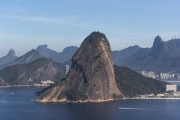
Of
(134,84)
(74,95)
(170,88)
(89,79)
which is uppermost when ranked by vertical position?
(89,79)

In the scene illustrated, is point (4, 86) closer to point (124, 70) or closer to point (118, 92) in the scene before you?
point (124, 70)

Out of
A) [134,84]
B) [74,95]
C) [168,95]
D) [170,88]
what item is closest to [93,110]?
[74,95]

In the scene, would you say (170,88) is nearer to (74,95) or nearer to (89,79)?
(89,79)

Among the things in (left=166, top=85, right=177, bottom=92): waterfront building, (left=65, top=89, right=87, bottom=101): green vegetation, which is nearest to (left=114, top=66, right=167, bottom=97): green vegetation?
(left=166, top=85, right=177, bottom=92): waterfront building

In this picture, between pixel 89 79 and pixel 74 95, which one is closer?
pixel 74 95

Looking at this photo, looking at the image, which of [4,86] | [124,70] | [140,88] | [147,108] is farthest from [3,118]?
[4,86]

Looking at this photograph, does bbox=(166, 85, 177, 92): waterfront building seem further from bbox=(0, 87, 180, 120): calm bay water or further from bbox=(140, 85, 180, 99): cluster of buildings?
bbox=(0, 87, 180, 120): calm bay water

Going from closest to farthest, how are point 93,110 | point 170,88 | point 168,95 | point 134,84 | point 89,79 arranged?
point 93,110 < point 89,79 < point 168,95 < point 134,84 < point 170,88

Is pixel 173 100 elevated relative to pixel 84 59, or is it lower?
lower
